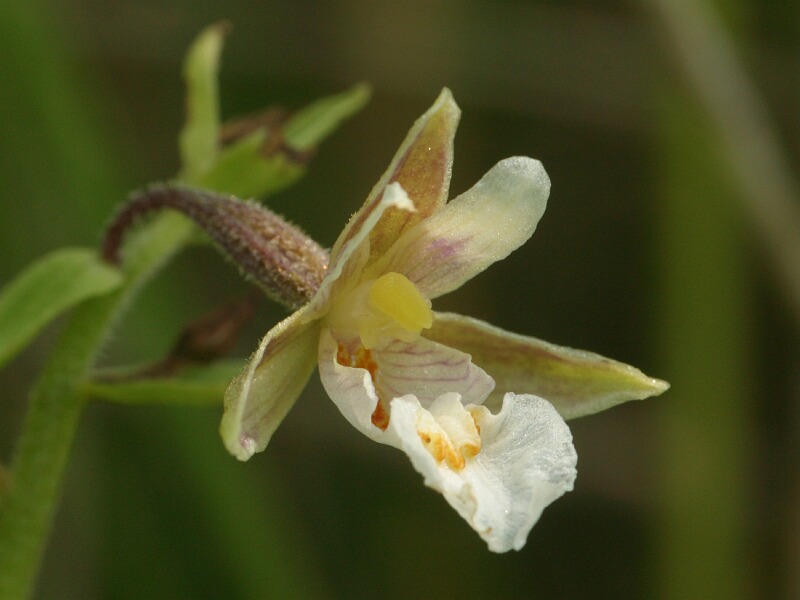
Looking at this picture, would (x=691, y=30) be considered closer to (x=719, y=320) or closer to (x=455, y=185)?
(x=719, y=320)

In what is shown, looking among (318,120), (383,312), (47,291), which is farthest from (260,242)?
(318,120)

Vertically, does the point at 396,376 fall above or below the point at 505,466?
above

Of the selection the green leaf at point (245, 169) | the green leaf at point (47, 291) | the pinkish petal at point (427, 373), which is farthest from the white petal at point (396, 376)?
the green leaf at point (245, 169)

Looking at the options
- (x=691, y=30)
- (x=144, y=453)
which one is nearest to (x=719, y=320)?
(x=691, y=30)

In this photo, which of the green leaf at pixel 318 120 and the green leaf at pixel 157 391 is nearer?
the green leaf at pixel 157 391

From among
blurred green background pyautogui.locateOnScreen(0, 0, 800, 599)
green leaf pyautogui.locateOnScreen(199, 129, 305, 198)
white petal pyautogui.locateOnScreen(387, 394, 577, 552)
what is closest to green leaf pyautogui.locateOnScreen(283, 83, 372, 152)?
green leaf pyautogui.locateOnScreen(199, 129, 305, 198)

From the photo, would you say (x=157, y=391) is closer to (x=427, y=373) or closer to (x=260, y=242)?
(x=260, y=242)

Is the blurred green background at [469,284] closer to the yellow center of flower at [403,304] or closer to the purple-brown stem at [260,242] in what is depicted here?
the purple-brown stem at [260,242]
